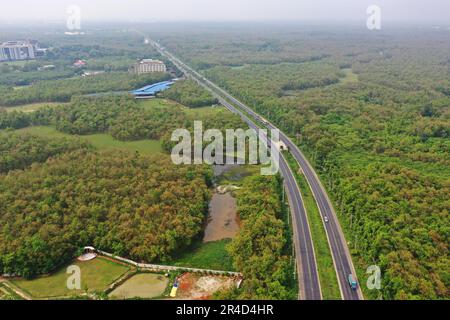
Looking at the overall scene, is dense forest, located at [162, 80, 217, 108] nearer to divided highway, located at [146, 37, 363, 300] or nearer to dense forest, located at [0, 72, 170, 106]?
dense forest, located at [0, 72, 170, 106]

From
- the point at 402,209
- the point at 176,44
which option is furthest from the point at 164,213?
the point at 176,44

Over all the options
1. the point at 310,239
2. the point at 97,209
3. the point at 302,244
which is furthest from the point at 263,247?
the point at 97,209

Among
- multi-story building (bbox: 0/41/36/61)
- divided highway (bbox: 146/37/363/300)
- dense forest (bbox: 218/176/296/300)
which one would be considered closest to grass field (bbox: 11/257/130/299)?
dense forest (bbox: 218/176/296/300)

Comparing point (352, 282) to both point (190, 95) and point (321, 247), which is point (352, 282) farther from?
point (190, 95)

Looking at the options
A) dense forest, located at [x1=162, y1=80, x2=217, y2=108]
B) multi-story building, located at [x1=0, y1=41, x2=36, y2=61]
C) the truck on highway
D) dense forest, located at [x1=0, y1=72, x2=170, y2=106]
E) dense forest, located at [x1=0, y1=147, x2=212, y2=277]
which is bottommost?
the truck on highway

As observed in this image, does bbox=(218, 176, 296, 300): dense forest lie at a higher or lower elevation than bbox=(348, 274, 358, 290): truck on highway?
higher

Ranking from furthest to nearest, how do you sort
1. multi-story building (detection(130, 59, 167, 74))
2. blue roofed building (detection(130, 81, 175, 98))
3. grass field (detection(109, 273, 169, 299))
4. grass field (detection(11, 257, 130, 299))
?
multi-story building (detection(130, 59, 167, 74)), blue roofed building (detection(130, 81, 175, 98)), grass field (detection(11, 257, 130, 299)), grass field (detection(109, 273, 169, 299))
